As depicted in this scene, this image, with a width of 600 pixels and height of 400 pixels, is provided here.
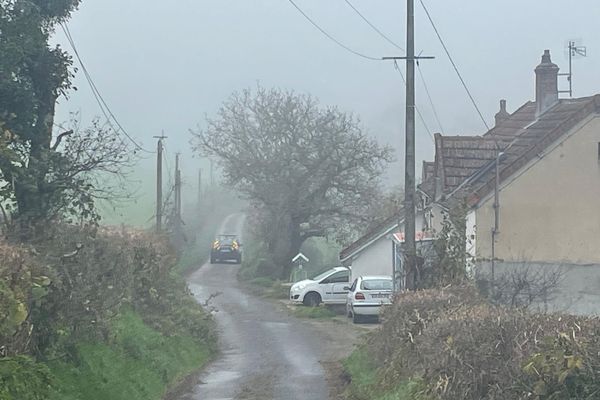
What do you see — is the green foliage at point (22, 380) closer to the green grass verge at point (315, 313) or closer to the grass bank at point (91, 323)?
the grass bank at point (91, 323)

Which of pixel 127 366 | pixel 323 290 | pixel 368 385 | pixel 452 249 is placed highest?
pixel 452 249

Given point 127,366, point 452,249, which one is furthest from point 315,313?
point 127,366

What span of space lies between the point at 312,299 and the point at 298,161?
11365mm

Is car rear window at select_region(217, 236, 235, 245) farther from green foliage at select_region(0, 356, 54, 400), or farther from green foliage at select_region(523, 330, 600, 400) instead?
green foliage at select_region(523, 330, 600, 400)

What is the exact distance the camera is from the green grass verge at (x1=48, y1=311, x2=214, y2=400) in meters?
12.7

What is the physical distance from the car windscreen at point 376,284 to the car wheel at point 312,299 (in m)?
6.66

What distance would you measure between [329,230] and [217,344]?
24869 mm

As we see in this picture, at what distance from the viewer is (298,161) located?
49000 mm

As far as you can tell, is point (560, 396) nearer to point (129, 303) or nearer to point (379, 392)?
point (379, 392)

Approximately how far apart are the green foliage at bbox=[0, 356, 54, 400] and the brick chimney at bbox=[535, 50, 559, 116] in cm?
2218

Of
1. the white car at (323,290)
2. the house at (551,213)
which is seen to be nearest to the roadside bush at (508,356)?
the house at (551,213)

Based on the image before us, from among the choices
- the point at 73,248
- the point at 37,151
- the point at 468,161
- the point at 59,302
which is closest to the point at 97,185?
the point at 37,151

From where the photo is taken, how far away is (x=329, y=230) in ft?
166

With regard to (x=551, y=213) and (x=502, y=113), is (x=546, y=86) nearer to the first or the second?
(x=551, y=213)
